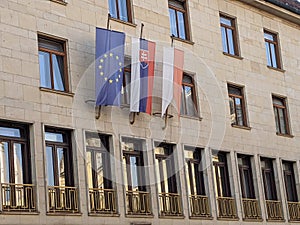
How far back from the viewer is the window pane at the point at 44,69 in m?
24.8

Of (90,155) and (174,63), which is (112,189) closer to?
(90,155)

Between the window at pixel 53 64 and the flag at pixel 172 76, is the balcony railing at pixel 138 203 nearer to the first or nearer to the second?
the flag at pixel 172 76

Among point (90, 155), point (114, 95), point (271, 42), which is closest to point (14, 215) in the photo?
point (90, 155)

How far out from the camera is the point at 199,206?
2872 centimetres

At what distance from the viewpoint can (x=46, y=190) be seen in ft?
76.3

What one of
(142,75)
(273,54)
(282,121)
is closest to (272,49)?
(273,54)

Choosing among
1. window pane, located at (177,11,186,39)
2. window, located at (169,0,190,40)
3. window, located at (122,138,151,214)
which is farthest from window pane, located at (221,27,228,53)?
window, located at (122,138,151,214)

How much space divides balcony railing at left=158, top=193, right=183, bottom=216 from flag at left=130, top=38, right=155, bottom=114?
3.18 m

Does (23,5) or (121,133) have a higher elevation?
(23,5)

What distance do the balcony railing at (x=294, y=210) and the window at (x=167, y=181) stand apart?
7.35m

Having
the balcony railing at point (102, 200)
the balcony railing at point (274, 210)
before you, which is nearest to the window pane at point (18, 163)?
the balcony railing at point (102, 200)

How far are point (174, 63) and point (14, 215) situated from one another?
355 inches

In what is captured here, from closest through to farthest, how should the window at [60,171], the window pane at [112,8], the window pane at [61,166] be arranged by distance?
the window at [60,171], the window pane at [61,166], the window pane at [112,8]

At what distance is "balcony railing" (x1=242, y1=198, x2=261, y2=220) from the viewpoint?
30.8 m
